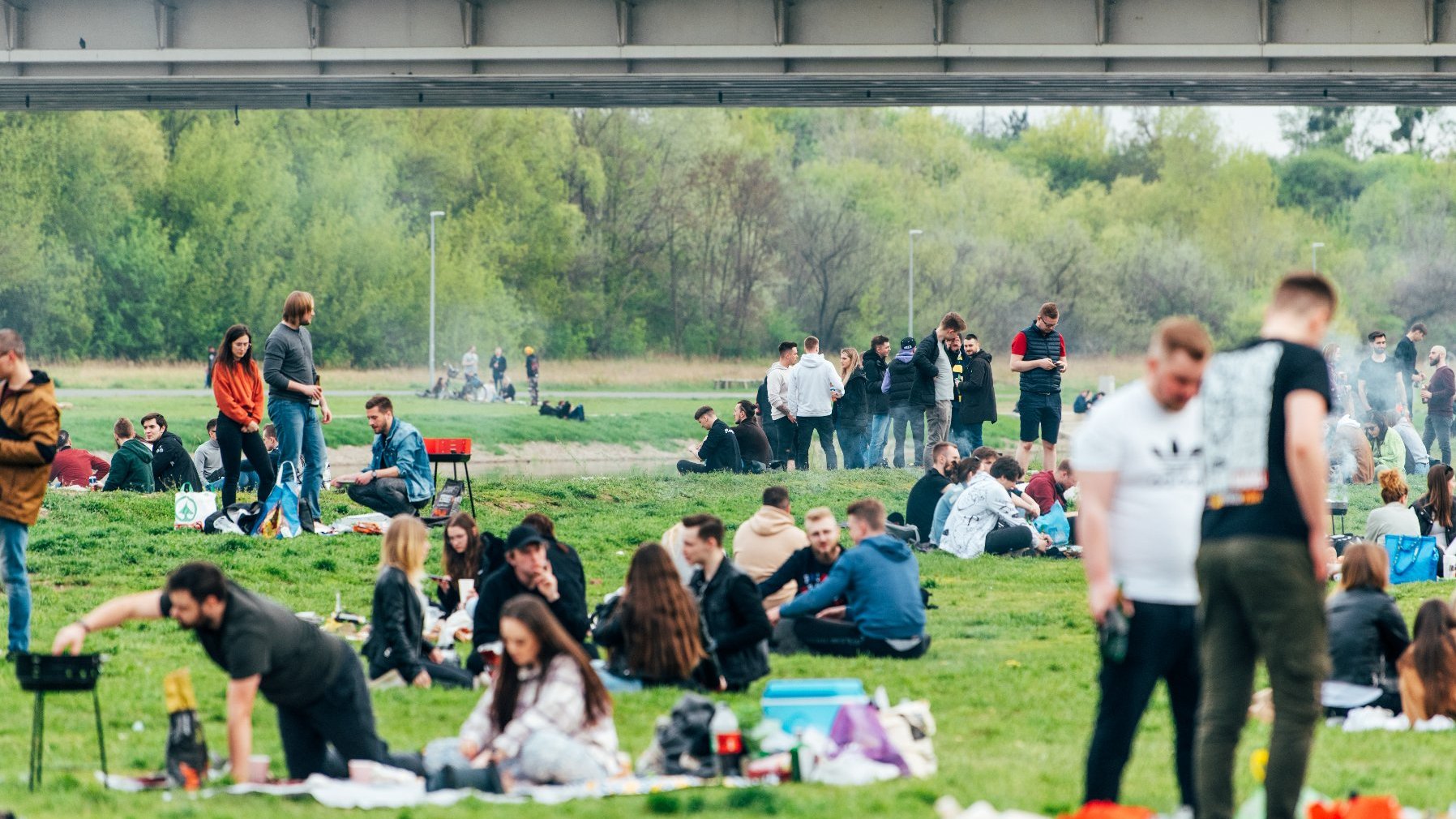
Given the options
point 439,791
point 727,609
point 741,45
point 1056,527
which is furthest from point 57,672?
point 741,45

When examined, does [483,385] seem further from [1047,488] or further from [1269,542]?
[1269,542]

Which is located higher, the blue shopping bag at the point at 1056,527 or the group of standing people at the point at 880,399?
the group of standing people at the point at 880,399

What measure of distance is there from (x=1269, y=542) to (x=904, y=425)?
16.3 meters

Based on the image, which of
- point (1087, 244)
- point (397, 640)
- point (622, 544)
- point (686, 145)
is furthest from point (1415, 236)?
point (397, 640)

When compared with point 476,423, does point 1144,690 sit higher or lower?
higher

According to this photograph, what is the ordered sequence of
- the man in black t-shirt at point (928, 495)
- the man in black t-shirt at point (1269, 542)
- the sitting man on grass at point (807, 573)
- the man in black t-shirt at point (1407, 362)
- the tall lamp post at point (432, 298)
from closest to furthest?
the man in black t-shirt at point (1269, 542) → the sitting man on grass at point (807, 573) → the man in black t-shirt at point (928, 495) → the man in black t-shirt at point (1407, 362) → the tall lamp post at point (432, 298)

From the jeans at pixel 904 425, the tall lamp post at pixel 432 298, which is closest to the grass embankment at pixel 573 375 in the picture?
the tall lamp post at pixel 432 298

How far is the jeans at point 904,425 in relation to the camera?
21.6m

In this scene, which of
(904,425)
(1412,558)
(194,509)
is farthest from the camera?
(904,425)

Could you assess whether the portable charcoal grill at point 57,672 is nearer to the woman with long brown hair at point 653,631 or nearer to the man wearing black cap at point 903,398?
the woman with long brown hair at point 653,631

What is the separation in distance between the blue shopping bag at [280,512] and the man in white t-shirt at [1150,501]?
35.7 feet

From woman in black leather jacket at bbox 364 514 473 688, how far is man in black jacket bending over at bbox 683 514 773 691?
1.40m

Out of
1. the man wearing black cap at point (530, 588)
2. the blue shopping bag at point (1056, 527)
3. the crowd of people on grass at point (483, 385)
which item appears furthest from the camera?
the crowd of people on grass at point (483, 385)

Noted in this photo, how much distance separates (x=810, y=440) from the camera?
22812mm
